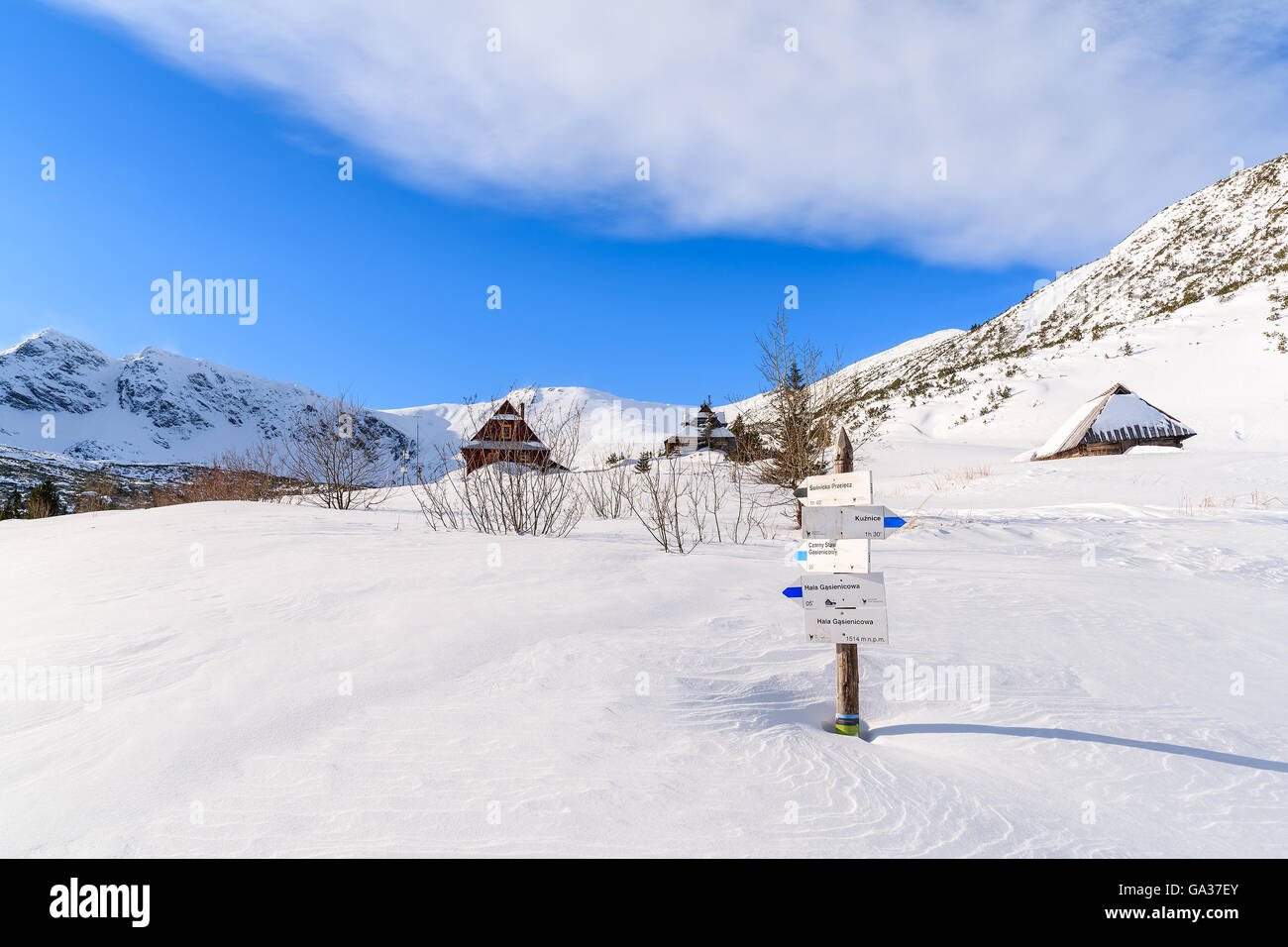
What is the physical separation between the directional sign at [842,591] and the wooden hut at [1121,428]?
14.7 metres

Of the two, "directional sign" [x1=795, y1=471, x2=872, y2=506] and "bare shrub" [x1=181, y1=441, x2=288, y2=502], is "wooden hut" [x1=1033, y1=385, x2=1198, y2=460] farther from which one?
"bare shrub" [x1=181, y1=441, x2=288, y2=502]

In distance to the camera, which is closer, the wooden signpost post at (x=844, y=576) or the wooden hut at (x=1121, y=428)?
the wooden signpost post at (x=844, y=576)

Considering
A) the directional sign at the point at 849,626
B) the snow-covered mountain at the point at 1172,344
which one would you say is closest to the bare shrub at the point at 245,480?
the directional sign at the point at 849,626

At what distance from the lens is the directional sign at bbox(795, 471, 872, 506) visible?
2830 millimetres

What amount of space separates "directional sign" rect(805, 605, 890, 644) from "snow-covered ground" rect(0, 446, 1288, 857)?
1.56 ft

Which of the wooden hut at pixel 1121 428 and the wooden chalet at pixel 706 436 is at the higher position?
the wooden chalet at pixel 706 436

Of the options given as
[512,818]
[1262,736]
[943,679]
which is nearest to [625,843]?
[512,818]

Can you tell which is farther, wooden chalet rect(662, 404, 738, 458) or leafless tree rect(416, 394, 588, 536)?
wooden chalet rect(662, 404, 738, 458)

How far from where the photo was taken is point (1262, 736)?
296cm

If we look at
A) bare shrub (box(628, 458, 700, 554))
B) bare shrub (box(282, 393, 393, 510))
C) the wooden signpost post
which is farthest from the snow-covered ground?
bare shrub (box(282, 393, 393, 510))

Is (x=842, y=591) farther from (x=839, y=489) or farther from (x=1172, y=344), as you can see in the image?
(x=1172, y=344)

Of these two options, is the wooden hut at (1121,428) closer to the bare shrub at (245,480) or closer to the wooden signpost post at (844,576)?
the wooden signpost post at (844,576)

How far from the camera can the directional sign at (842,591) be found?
284 centimetres

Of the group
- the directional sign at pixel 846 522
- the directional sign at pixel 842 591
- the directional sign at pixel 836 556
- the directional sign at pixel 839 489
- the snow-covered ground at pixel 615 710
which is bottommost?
the snow-covered ground at pixel 615 710
